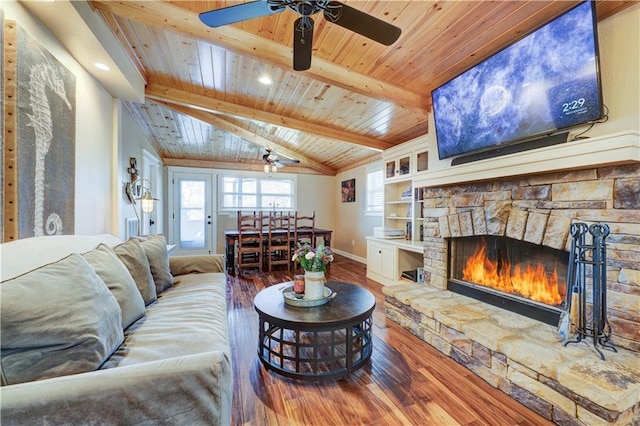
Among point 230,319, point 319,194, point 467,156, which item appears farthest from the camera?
point 319,194

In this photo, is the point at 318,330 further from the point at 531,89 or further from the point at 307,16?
the point at 531,89

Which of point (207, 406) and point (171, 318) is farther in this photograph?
point (171, 318)

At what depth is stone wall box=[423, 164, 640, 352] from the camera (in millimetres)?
1521

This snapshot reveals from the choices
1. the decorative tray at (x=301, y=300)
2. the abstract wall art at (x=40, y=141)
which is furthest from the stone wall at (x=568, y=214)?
the abstract wall art at (x=40, y=141)

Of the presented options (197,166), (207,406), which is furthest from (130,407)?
(197,166)

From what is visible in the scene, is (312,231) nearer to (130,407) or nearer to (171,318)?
(171,318)

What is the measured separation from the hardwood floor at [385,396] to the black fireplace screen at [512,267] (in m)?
0.83

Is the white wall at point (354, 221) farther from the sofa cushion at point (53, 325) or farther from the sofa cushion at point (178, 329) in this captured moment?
the sofa cushion at point (53, 325)

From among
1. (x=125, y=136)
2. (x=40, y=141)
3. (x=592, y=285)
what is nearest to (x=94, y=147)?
(x=40, y=141)

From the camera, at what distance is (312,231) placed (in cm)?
519

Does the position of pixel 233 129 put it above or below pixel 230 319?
above

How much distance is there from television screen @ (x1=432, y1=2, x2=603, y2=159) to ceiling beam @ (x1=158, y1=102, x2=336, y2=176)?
3225 millimetres

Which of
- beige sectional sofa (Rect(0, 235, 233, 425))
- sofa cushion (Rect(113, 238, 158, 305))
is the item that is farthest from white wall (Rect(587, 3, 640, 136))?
sofa cushion (Rect(113, 238, 158, 305))

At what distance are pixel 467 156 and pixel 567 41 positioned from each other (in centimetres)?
99
